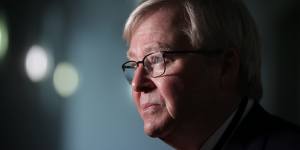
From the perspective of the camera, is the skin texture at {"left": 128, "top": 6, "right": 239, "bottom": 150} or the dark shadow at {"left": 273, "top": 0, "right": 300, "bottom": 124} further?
the dark shadow at {"left": 273, "top": 0, "right": 300, "bottom": 124}

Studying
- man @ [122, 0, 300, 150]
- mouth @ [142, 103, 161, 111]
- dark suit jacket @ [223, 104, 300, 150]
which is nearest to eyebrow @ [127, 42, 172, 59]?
man @ [122, 0, 300, 150]

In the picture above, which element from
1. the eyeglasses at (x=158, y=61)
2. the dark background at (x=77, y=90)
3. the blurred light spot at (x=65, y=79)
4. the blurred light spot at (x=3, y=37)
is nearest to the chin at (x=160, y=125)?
the eyeglasses at (x=158, y=61)

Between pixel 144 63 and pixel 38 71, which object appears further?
pixel 38 71

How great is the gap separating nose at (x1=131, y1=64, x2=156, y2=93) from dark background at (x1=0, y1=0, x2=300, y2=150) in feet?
1.75

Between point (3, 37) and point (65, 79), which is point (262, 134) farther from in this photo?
point (3, 37)

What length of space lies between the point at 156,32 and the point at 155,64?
9cm

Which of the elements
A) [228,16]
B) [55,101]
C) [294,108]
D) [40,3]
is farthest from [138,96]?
[40,3]

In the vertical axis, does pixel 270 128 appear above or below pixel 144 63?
below

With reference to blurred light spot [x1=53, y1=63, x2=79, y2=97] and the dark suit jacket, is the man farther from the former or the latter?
blurred light spot [x1=53, y1=63, x2=79, y2=97]

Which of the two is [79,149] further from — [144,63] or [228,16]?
[228,16]

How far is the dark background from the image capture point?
4.98 feet

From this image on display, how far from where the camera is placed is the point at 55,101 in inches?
63.4

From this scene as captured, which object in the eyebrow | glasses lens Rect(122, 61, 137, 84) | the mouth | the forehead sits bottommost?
the mouth

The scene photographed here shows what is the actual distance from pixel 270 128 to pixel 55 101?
103 centimetres
